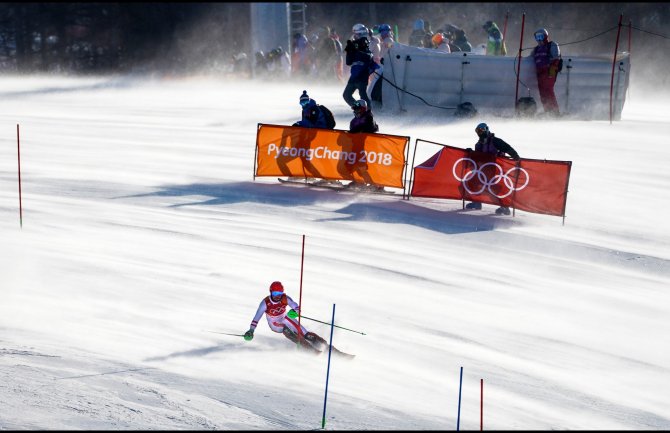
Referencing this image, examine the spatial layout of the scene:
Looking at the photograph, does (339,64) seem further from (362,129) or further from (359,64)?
(362,129)

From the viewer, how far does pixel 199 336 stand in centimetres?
1047

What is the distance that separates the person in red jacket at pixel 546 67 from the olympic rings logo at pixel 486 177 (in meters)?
6.01

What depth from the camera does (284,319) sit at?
33.6ft

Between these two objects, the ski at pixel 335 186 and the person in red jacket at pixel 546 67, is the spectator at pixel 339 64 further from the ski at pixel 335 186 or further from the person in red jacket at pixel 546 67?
the ski at pixel 335 186

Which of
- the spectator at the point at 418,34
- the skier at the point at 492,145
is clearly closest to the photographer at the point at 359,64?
the skier at the point at 492,145

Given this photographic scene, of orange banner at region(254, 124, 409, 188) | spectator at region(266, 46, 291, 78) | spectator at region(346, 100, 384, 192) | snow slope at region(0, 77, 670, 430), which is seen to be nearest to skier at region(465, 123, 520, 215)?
snow slope at region(0, 77, 670, 430)

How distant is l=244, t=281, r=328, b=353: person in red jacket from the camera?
10.1m

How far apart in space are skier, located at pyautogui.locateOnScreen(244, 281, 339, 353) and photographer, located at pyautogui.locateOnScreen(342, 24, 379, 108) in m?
9.80

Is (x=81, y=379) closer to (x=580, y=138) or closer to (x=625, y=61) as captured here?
(x=580, y=138)

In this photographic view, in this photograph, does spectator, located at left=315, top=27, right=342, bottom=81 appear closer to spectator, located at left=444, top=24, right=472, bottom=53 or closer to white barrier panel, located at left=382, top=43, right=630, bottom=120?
spectator, located at left=444, top=24, right=472, bottom=53

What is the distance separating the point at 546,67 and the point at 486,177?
20.2 feet

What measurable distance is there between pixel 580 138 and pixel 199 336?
36.6ft

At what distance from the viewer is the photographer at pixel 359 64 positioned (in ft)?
64.7

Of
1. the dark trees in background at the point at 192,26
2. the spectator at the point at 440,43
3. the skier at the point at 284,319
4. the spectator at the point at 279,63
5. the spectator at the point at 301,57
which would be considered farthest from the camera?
the dark trees in background at the point at 192,26
